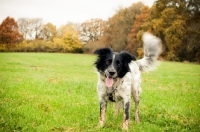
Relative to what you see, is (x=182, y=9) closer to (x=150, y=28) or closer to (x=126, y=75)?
(x=150, y=28)

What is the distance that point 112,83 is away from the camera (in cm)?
511

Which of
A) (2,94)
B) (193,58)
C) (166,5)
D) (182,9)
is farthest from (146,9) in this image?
(2,94)

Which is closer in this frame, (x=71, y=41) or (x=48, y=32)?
(x=48, y=32)

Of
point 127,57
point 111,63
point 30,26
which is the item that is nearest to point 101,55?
point 111,63

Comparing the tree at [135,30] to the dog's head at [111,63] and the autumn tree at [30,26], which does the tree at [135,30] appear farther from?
the dog's head at [111,63]

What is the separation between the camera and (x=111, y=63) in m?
5.15

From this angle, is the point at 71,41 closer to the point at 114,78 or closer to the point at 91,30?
the point at 91,30

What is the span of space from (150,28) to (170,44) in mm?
6042

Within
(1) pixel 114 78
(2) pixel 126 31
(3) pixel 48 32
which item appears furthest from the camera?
(3) pixel 48 32

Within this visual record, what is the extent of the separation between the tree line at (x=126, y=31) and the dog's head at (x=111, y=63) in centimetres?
2761

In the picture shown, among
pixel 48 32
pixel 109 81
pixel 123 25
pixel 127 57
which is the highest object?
pixel 48 32

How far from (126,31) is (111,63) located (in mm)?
52644

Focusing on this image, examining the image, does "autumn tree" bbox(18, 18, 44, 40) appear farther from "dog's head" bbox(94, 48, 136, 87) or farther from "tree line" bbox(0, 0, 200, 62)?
"dog's head" bbox(94, 48, 136, 87)

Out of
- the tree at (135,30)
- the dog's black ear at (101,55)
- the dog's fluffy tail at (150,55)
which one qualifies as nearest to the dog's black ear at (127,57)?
the dog's black ear at (101,55)
